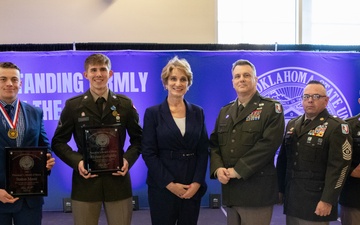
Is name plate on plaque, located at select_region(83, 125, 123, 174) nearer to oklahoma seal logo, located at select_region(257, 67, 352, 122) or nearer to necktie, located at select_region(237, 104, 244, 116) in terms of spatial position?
necktie, located at select_region(237, 104, 244, 116)

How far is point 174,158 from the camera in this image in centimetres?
254

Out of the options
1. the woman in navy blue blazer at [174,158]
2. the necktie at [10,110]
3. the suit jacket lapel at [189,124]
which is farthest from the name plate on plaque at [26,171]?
the suit jacket lapel at [189,124]

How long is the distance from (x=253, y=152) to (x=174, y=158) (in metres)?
0.60

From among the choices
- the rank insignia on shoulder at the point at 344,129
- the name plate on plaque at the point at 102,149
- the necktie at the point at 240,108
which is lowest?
the name plate on plaque at the point at 102,149

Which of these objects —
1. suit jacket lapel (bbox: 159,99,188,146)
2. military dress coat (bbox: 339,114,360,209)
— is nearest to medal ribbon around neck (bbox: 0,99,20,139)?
suit jacket lapel (bbox: 159,99,188,146)

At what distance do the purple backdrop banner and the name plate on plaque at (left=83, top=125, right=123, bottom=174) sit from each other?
229 centimetres

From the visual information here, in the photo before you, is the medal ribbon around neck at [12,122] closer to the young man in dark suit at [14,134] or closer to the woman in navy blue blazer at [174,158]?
the young man in dark suit at [14,134]

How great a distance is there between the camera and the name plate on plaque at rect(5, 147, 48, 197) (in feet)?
8.00

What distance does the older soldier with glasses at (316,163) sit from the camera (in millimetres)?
2451

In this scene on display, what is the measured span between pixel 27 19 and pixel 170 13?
298 centimetres

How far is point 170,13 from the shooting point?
7.14 metres

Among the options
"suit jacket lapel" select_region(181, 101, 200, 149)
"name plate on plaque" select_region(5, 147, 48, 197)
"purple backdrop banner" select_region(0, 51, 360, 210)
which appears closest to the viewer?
"name plate on plaque" select_region(5, 147, 48, 197)

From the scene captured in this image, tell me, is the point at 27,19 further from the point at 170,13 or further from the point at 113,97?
the point at 113,97

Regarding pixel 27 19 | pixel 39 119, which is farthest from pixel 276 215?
pixel 27 19
